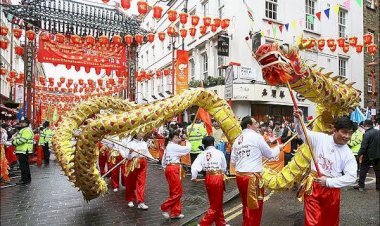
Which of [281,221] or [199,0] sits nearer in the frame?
[281,221]

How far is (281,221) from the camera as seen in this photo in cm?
591

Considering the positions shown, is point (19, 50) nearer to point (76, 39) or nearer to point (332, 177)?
point (76, 39)

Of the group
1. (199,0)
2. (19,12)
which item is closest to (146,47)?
(199,0)

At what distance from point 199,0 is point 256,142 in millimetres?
18628

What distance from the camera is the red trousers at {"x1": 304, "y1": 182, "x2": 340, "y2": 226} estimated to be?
3820mm

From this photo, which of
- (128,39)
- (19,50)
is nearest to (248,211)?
(128,39)

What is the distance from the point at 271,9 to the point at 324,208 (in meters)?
17.4

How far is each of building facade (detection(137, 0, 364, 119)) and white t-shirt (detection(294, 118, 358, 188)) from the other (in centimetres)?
1163

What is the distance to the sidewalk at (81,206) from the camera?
242 inches

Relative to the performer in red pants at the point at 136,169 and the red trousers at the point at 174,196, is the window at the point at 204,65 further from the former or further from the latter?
the red trousers at the point at 174,196

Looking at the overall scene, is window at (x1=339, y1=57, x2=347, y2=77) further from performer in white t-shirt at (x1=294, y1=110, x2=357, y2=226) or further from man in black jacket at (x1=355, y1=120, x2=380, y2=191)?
performer in white t-shirt at (x1=294, y1=110, x2=357, y2=226)

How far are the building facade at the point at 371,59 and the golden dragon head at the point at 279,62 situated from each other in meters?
21.4

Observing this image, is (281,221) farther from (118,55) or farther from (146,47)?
(146,47)

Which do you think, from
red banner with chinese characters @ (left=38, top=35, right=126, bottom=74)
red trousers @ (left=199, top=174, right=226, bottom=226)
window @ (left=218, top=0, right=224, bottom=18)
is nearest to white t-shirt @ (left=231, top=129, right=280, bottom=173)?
red trousers @ (left=199, top=174, right=226, bottom=226)
